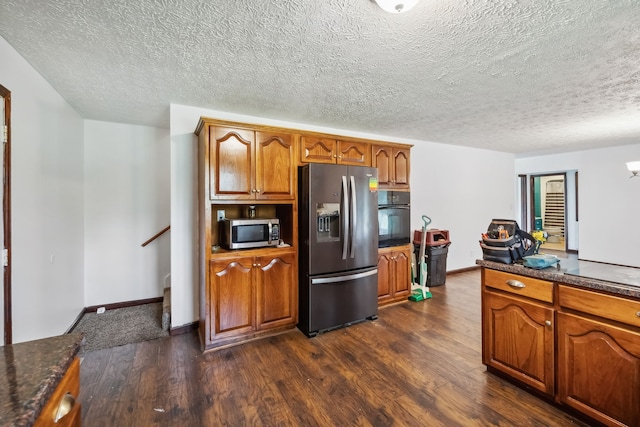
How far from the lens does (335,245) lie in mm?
3090

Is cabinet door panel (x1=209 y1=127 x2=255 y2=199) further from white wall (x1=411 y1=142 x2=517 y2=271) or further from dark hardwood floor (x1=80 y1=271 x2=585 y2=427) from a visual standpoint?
white wall (x1=411 y1=142 x2=517 y2=271)

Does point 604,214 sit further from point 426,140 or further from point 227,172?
point 227,172

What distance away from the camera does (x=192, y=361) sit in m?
2.53

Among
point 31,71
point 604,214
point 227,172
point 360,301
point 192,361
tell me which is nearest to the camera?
point 31,71

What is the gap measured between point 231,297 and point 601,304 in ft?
9.08

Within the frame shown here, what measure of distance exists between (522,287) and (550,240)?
8423mm

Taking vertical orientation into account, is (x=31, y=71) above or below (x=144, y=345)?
above

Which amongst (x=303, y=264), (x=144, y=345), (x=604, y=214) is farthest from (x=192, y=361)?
(x=604, y=214)

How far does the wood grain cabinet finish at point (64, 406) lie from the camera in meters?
0.71

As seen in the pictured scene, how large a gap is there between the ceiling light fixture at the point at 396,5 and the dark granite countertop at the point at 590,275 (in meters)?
1.87

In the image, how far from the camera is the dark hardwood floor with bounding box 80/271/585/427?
1.84 metres

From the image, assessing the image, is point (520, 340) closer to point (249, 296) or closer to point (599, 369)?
point (599, 369)

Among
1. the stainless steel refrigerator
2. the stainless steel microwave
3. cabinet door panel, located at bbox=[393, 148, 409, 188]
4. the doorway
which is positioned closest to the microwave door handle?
the stainless steel refrigerator

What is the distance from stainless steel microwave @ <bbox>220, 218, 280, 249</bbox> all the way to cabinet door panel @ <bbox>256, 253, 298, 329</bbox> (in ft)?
0.61
